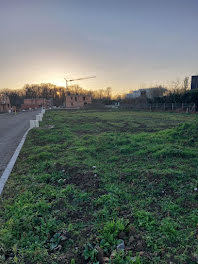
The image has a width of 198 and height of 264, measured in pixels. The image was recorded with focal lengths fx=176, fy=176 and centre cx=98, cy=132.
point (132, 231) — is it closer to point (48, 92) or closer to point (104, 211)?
point (104, 211)

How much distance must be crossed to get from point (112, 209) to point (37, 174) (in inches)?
98.0

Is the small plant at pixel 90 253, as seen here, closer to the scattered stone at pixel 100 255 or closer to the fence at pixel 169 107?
the scattered stone at pixel 100 255

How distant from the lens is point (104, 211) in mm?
2842

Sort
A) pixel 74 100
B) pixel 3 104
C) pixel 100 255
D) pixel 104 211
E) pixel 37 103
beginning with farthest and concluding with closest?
pixel 37 103 → pixel 74 100 → pixel 3 104 → pixel 104 211 → pixel 100 255

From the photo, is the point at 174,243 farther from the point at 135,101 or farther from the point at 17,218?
the point at 135,101

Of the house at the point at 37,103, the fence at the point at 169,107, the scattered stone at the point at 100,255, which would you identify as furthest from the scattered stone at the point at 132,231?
the house at the point at 37,103

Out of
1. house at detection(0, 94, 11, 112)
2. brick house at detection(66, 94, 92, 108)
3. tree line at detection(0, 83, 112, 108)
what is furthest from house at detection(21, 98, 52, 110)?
house at detection(0, 94, 11, 112)

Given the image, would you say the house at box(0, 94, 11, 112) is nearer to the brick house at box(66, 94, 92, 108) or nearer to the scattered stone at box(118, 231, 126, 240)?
the brick house at box(66, 94, 92, 108)

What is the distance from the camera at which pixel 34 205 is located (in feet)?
10.1

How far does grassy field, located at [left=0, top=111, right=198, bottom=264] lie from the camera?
212cm

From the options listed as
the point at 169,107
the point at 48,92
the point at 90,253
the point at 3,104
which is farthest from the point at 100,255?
the point at 48,92

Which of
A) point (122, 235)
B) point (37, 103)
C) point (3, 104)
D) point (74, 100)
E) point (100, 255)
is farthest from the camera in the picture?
point (37, 103)

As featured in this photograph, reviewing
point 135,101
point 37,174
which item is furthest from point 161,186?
point 135,101

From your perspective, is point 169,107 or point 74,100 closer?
point 169,107
